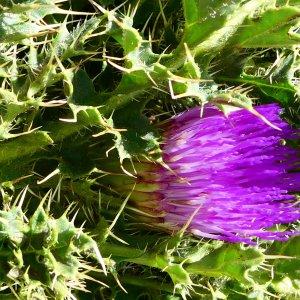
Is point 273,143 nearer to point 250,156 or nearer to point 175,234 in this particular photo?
point 250,156

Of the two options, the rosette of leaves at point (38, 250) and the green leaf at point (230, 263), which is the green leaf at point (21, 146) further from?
the green leaf at point (230, 263)

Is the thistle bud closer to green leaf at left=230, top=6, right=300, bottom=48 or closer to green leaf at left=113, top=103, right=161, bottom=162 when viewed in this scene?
green leaf at left=113, top=103, right=161, bottom=162

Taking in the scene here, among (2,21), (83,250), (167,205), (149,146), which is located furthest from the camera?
(167,205)

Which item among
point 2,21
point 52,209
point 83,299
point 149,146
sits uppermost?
point 2,21

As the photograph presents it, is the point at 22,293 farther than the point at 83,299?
No

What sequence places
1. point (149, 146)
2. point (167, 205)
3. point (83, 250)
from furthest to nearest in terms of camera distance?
point (167, 205) < point (149, 146) < point (83, 250)

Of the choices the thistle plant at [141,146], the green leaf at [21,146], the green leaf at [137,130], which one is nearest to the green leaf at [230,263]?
the thistle plant at [141,146]

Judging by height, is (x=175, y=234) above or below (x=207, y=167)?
below

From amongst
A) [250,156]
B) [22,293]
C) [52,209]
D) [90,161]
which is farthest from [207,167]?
[22,293]
